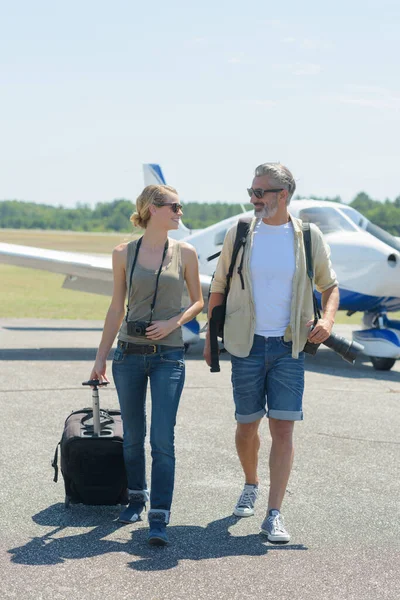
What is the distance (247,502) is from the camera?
5.13 meters

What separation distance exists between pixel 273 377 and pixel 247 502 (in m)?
0.80

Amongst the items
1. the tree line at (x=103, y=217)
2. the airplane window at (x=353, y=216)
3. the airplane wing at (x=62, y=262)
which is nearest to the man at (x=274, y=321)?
the airplane window at (x=353, y=216)

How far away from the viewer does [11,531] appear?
475 centimetres

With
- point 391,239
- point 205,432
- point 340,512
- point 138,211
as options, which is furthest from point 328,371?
point 138,211

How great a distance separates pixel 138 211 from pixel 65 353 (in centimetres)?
825

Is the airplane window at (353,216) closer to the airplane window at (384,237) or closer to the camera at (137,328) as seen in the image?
the airplane window at (384,237)

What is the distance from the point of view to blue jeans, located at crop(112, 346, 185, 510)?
4.66 metres

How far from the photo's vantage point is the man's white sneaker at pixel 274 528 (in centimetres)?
464

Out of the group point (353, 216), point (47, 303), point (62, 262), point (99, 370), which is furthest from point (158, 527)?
point (47, 303)

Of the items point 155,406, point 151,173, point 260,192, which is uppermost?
point 151,173

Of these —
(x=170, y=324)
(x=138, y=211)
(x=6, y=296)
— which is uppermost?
(x=138, y=211)

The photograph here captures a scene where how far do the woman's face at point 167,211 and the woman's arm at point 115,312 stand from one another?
226 mm

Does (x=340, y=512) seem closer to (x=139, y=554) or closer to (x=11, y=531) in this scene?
(x=139, y=554)

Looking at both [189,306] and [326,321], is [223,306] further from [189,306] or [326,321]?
[326,321]
